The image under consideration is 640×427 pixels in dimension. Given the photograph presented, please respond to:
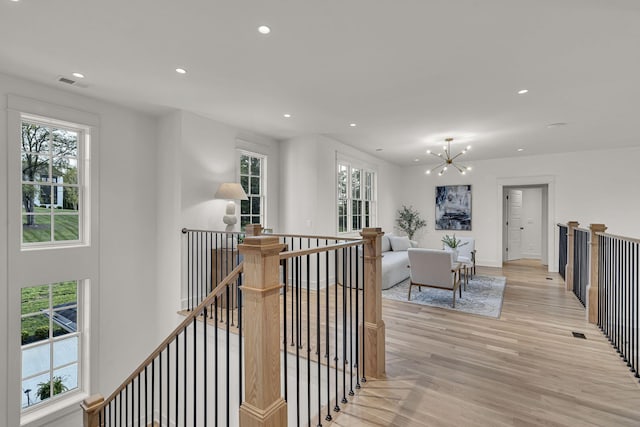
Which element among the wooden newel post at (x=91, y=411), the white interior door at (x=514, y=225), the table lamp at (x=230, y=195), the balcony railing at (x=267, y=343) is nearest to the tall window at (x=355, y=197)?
the balcony railing at (x=267, y=343)

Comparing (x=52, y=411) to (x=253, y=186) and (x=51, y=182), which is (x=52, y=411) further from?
(x=253, y=186)

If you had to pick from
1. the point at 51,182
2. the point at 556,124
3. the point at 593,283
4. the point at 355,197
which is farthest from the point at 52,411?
the point at 556,124

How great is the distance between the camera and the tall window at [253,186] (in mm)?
5447

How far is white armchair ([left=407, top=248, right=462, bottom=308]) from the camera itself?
4.39 metres

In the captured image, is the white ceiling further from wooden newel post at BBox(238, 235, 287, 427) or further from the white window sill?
the white window sill

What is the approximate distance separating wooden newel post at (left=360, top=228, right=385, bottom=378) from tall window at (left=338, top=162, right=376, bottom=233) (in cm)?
408

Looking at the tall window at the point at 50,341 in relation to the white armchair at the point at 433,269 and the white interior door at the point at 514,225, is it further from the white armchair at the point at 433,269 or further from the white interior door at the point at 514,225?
the white interior door at the point at 514,225

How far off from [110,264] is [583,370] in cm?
531

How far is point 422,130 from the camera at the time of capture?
5383mm

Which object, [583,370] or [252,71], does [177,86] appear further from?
[583,370]

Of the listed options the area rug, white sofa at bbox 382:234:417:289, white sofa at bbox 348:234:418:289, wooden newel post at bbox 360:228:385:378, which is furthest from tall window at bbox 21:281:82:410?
white sofa at bbox 382:234:417:289

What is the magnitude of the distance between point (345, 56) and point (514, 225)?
8.78 meters

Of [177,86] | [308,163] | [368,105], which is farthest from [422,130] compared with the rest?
[177,86]

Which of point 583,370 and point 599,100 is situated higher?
point 599,100
